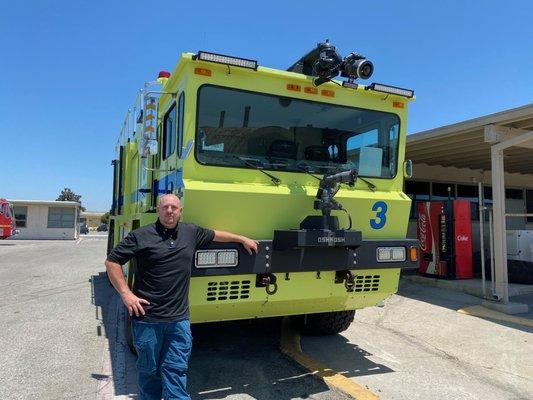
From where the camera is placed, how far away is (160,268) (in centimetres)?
338

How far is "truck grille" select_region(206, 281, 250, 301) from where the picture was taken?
408 cm

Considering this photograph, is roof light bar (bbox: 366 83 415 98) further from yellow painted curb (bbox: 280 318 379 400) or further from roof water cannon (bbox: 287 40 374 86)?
yellow painted curb (bbox: 280 318 379 400)

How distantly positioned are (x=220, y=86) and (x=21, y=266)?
12871 mm

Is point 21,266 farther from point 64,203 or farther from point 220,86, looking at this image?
point 64,203

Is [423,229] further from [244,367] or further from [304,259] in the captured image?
[304,259]

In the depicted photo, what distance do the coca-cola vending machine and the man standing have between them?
849cm

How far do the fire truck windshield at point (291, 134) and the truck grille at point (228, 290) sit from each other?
107 centimetres

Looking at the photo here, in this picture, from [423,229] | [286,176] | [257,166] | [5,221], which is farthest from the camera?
[5,221]

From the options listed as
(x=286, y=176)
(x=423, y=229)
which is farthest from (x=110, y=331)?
(x=423, y=229)

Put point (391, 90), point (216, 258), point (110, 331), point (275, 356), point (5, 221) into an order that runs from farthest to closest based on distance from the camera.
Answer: point (5, 221) < point (110, 331) < point (275, 356) < point (391, 90) < point (216, 258)

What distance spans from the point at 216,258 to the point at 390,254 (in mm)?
1816

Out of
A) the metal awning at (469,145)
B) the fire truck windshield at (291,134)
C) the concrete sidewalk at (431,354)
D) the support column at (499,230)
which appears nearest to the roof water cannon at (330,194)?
the fire truck windshield at (291,134)

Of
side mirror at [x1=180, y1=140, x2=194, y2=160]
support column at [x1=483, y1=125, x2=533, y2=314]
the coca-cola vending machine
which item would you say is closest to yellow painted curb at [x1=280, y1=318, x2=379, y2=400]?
side mirror at [x1=180, y1=140, x2=194, y2=160]

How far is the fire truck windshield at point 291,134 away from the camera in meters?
4.20
